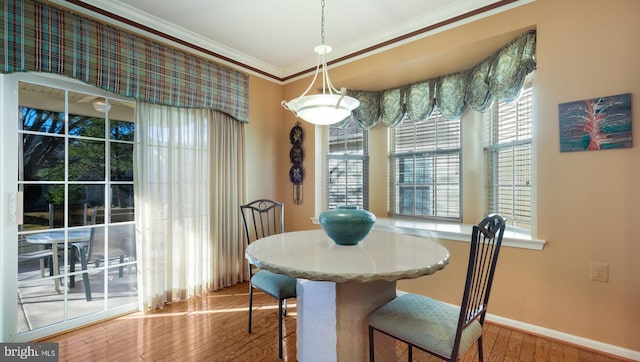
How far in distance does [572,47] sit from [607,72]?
0.28 meters

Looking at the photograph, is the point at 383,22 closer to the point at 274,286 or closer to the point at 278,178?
the point at 278,178

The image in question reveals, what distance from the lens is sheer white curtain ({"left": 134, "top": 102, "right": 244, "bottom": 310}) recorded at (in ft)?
8.34

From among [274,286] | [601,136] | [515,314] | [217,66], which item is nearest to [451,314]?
[274,286]

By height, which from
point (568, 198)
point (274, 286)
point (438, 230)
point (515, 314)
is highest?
point (568, 198)

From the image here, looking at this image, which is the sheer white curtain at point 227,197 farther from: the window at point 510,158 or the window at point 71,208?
the window at point 510,158

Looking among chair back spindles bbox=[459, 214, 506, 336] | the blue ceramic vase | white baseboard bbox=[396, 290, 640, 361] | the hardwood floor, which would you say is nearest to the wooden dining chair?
chair back spindles bbox=[459, 214, 506, 336]

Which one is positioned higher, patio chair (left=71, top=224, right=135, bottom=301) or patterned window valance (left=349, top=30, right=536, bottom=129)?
patterned window valance (left=349, top=30, right=536, bottom=129)

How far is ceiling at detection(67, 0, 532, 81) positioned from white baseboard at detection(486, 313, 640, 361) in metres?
Result: 2.44

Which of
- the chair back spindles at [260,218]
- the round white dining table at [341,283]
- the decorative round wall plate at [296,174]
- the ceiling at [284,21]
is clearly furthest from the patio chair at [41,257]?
the decorative round wall plate at [296,174]

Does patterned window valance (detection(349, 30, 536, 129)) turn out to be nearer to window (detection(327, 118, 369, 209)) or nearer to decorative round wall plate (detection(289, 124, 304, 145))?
window (detection(327, 118, 369, 209))

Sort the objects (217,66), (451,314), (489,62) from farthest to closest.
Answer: (217,66), (489,62), (451,314)

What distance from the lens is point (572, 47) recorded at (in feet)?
6.45

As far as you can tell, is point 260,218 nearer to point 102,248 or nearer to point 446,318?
point 102,248

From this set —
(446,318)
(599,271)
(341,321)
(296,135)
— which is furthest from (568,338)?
(296,135)
